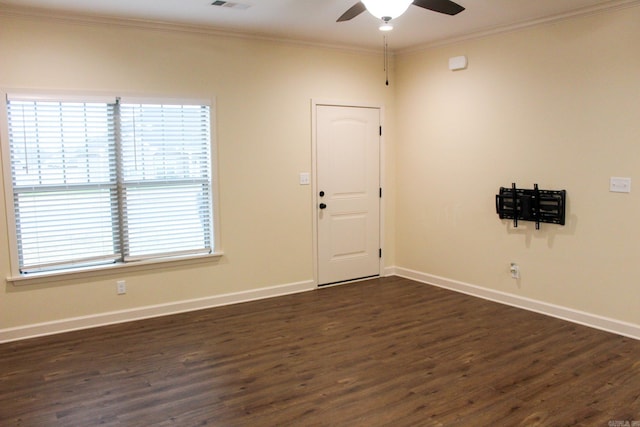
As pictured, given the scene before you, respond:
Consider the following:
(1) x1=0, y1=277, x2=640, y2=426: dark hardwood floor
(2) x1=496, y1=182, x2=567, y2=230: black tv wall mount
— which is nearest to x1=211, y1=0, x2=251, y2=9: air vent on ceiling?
(1) x1=0, y1=277, x2=640, y2=426: dark hardwood floor

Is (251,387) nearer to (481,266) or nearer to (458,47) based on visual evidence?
(481,266)

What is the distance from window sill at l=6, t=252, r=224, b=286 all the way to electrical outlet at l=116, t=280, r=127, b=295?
90mm

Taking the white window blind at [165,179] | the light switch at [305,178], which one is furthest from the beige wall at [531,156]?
the white window blind at [165,179]

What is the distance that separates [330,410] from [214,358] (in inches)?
44.1

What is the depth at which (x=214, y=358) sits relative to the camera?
3.63 meters

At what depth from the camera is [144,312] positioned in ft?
14.8

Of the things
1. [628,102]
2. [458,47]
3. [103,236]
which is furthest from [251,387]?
[458,47]

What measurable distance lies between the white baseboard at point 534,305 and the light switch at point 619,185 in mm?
1051

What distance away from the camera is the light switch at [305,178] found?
17.3 ft

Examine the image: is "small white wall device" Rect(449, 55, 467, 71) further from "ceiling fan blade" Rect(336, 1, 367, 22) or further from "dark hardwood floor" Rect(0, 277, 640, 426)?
"dark hardwood floor" Rect(0, 277, 640, 426)

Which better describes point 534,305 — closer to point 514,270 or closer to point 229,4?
point 514,270

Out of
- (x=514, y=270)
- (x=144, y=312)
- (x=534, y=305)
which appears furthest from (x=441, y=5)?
(x=144, y=312)

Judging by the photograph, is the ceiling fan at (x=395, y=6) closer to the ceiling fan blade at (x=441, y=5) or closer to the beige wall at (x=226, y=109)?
the ceiling fan blade at (x=441, y=5)

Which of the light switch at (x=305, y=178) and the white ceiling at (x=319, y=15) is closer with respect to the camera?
the white ceiling at (x=319, y=15)
